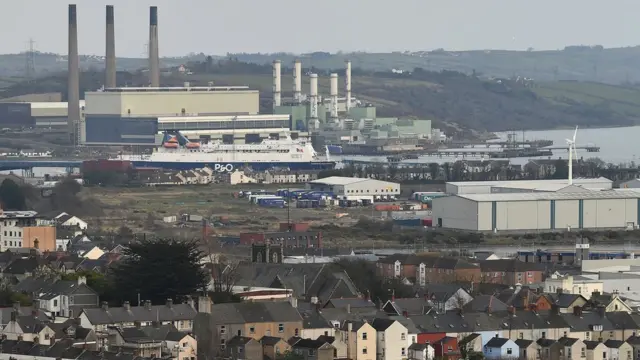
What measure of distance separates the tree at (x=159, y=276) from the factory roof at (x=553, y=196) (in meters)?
23.9

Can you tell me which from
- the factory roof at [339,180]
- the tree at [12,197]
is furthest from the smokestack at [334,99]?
the tree at [12,197]

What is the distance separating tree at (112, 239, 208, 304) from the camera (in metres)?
30.2

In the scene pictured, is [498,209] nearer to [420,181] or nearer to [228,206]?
[228,206]

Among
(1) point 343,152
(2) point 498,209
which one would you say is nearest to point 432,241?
(2) point 498,209

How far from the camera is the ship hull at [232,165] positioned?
86312 millimetres

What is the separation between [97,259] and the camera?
37.5m

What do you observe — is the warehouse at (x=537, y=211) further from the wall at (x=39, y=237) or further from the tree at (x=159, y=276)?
the tree at (x=159, y=276)

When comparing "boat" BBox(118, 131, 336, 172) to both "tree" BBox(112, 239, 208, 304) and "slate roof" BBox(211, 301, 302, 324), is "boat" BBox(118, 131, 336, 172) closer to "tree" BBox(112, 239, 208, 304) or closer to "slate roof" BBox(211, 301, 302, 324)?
"tree" BBox(112, 239, 208, 304)

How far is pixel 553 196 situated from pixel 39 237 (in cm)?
1691

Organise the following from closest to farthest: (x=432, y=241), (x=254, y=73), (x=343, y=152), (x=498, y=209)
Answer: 1. (x=432, y=241)
2. (x=498, y=209)
3. (x=343, y=152)
4. (x=254, y=73)

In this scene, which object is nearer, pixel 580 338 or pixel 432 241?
pixel 580 338

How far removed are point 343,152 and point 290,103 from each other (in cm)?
863

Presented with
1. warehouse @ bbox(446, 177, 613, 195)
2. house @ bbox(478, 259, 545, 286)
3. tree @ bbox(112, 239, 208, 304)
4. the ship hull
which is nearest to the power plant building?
the ship hull

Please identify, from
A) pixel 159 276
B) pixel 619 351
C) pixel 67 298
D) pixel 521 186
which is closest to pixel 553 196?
pixel 521 186
